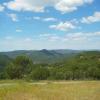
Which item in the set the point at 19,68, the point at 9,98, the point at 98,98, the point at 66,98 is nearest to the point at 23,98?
the point at 9,98

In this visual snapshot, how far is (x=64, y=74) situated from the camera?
4028 inches

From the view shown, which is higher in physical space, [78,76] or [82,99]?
[82,99]

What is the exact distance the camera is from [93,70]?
341ft

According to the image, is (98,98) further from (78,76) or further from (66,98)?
(78,76)

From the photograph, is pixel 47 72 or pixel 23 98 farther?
pixel 47 72

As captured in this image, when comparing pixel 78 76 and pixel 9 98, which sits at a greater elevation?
pixel 9 98

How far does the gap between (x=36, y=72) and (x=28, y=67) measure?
516cm

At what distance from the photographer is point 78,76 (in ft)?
338

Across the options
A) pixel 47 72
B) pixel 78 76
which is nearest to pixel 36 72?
pixel 47 72

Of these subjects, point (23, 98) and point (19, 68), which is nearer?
point (23, 98)

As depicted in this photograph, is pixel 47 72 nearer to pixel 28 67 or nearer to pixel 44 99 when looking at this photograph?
pixel 28 67

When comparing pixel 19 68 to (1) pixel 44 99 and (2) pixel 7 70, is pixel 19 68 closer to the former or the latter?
(2) pixel 7 70

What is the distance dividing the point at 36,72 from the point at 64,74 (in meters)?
9.99

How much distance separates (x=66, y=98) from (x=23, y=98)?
2.44m
